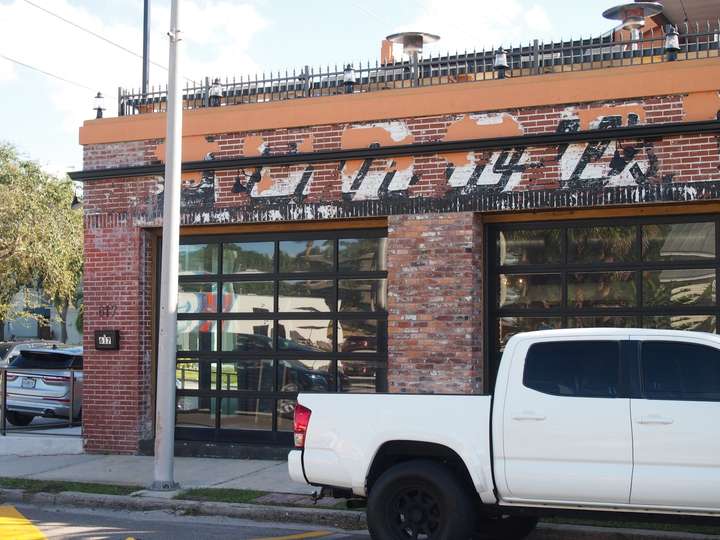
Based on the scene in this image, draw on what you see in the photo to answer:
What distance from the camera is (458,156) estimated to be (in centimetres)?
1298

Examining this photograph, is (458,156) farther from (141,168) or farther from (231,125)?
(141,168)

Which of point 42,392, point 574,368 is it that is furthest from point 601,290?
point 42,392

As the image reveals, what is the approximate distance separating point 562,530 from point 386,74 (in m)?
7.20

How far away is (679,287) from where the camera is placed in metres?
12.3

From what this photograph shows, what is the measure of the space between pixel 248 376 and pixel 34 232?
18.9 metres

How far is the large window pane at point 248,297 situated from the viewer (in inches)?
568

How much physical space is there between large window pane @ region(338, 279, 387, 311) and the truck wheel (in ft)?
18.4

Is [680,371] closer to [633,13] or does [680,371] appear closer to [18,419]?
[633,13]

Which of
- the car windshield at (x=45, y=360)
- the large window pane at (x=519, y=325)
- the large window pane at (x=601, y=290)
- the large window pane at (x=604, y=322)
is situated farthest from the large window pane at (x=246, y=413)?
the car windshield at (x=45, y=360)

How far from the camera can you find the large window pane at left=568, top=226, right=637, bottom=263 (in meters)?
12.5

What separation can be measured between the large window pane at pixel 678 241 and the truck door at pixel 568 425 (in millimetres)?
4818

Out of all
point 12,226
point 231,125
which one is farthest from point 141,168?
point 12,226

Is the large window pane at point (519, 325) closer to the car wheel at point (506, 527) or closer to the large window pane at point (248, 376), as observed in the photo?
the large window pane at point (248, 376)

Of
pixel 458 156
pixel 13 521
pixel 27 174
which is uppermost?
pixel 27 174
